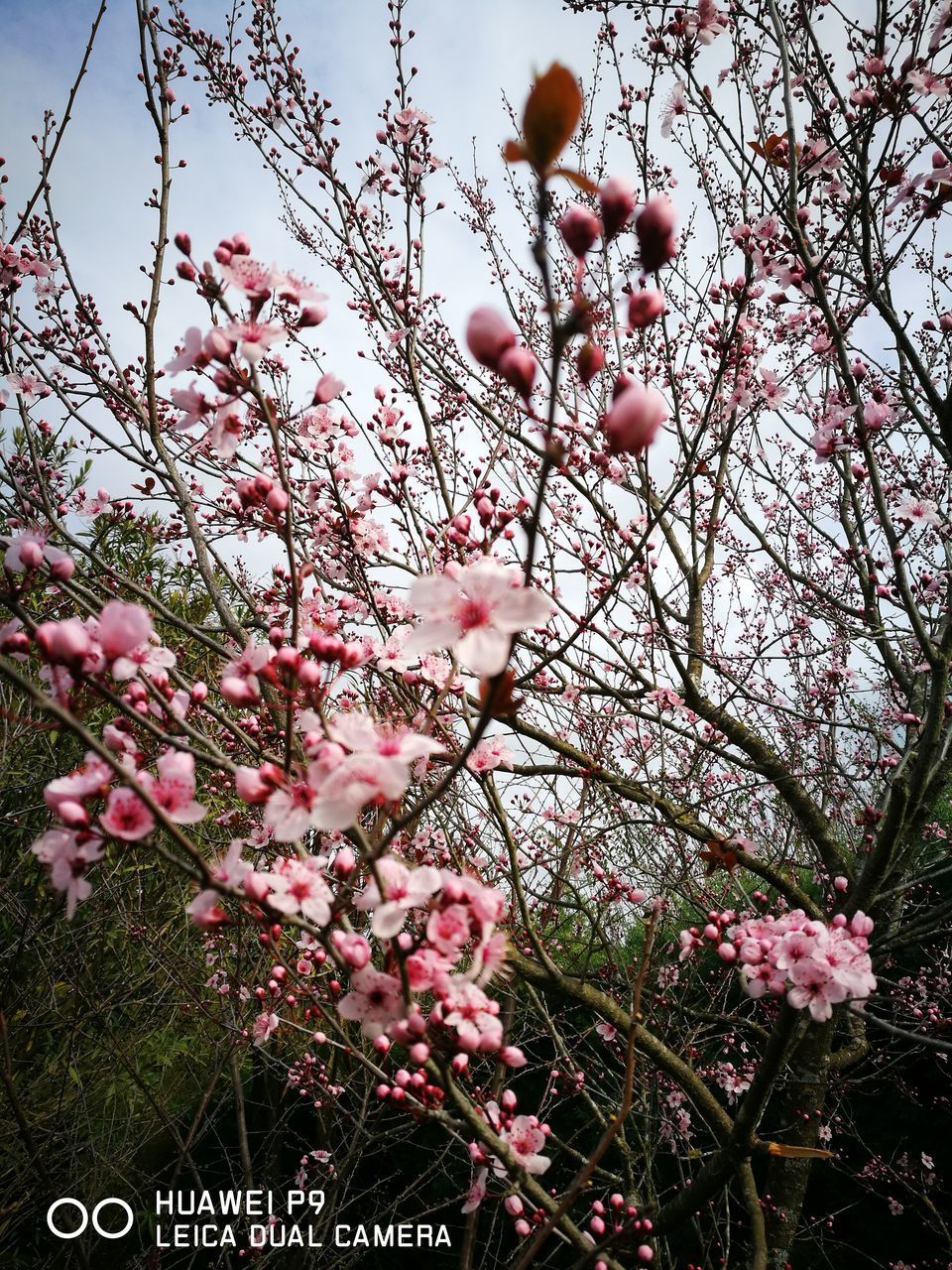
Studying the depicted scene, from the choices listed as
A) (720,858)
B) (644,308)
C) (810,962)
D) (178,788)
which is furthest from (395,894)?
(720,858)

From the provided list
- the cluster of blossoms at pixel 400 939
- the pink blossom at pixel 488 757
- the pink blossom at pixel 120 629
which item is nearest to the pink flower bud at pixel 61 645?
the pink blossom at pixel 120 629

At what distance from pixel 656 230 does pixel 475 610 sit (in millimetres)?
498

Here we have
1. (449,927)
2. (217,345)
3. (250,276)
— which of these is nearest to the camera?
(449,927)

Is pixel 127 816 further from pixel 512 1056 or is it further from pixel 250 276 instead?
pixel 250 276

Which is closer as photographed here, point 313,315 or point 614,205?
point 614,205

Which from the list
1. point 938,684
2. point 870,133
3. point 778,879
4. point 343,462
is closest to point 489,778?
point 343,462

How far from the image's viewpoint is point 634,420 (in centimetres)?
73

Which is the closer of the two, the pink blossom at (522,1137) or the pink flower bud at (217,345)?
the pink flower bud at (217,345)

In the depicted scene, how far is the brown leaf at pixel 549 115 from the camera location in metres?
0.59

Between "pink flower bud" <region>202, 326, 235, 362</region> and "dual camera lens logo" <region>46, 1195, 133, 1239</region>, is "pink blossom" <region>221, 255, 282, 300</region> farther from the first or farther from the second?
"dual camera lens logo" <region>46, 1195, 133, 1239</region>

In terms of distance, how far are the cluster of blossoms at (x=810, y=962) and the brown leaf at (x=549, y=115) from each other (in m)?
1.60

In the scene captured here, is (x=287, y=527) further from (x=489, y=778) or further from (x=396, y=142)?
(x=396, y=142)

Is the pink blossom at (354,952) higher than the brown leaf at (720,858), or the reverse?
the brown leaf at (720,858)

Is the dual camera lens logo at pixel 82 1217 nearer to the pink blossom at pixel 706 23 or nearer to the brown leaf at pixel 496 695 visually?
the brown leaf at pixel 496 695
